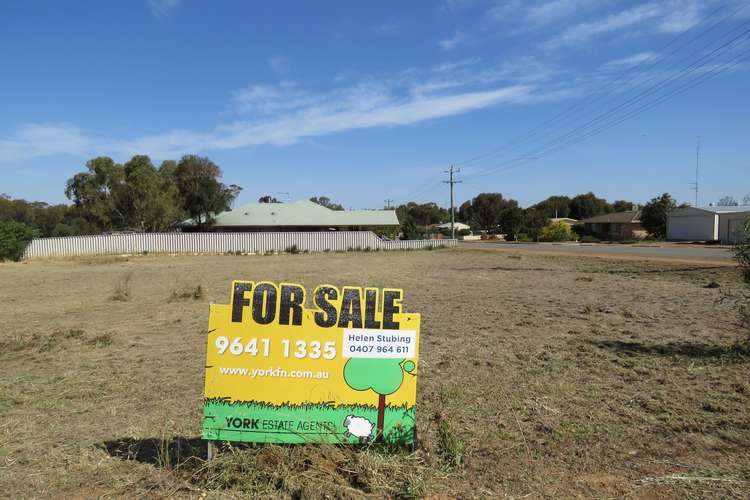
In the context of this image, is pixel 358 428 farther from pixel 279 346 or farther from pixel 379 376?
pixel 279 346

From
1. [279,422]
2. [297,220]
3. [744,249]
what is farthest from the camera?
[297,220]

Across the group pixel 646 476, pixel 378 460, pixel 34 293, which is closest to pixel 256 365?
pixel 378 460

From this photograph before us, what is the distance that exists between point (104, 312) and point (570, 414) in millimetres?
10831

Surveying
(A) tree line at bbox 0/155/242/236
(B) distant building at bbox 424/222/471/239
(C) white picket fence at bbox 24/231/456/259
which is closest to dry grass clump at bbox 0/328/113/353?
(C) white picket fence at bbox 24/231/456/259

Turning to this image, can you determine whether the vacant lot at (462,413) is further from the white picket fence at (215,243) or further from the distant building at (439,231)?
the distant building at (439,231)

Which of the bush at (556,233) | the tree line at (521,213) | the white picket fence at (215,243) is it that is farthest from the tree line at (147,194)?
the bush at (556,233)

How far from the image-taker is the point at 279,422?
3.83m

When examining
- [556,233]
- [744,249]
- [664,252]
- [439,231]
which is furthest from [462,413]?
[439,231]

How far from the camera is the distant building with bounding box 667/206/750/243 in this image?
47531mm

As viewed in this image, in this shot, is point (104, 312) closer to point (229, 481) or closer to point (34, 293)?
point (34, 293)

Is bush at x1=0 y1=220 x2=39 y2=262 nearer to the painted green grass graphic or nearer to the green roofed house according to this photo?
the green roofed house

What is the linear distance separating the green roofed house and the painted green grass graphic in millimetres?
58252

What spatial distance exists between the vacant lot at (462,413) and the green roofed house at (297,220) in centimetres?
5136

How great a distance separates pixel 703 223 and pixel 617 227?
2097 centimetres
